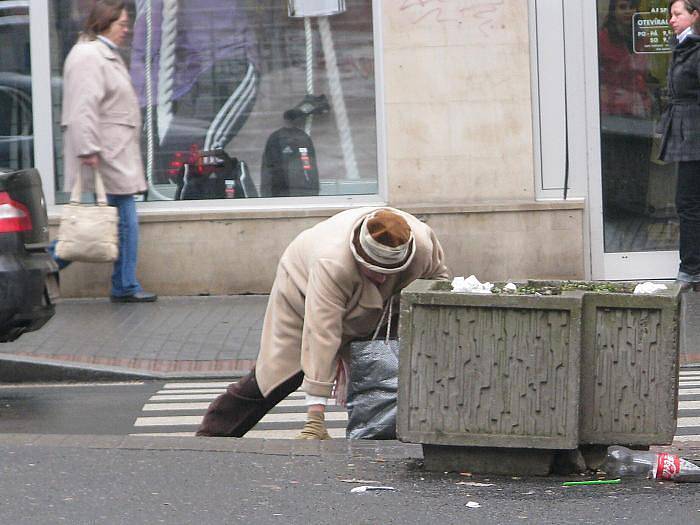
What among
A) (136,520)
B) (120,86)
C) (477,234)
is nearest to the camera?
(136,520)

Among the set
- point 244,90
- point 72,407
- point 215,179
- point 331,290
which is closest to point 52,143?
point 215,179

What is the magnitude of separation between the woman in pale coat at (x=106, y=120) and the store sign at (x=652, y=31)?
13.5 ft

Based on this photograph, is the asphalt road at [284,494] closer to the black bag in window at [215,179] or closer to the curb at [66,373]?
the curb at [66,373]

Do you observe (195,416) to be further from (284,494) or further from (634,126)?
(634,126)

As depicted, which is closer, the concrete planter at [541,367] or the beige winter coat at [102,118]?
the concrete planter at [541,367]

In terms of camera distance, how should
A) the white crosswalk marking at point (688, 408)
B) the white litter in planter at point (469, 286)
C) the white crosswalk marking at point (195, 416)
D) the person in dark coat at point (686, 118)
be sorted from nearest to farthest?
the white litter in planter at point (469, 286) → the white crosswalk marking at point (688, 408) → the white crosswalk marking at point (195, 416) → the person in dark coat at point (686, 118)

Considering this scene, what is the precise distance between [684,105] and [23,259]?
5.04 metres

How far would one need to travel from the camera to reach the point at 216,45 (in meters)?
11.9

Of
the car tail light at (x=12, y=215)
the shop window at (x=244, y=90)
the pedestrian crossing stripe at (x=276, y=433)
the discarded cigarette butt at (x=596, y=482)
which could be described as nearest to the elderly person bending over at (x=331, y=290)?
the pedestrian crossing stripe at (x=276, y=433)

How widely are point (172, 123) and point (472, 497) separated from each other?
298 inches

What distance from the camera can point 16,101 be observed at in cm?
1191

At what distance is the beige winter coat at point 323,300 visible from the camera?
5.67 metres

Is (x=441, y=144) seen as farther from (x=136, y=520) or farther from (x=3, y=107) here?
(x=136, y=520)

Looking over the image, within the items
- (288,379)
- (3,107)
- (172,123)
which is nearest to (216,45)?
(172,123)
